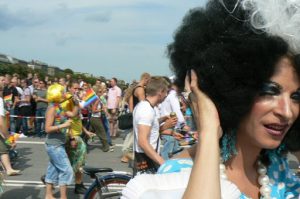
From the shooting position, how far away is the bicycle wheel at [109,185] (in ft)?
16.9

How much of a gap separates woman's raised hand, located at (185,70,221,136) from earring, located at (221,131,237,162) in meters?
0.20

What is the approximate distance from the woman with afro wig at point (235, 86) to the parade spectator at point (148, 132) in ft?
10.1

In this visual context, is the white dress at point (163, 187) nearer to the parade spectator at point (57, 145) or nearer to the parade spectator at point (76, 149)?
the parade spectator at point (57, 145)

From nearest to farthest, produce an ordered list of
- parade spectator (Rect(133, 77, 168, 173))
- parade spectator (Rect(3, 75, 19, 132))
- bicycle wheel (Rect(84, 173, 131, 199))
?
parade spectator (Rect(133, 77, 168, 173)) → bicycle wheel (Rect(84, 173, 131, 199)) → parade spectator (Rect(3, 75, 19, 132))

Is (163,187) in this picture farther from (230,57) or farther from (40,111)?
(40,111)

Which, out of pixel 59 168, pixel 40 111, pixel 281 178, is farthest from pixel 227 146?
pixel 40 111

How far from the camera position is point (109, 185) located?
5254 millimetres

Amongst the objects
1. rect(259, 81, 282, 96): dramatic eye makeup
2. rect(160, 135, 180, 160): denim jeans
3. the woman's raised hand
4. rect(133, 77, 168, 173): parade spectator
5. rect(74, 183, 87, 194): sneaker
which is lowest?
rect(74, 183, 87, 194): sneaker

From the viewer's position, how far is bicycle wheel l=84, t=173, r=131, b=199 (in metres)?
5.16

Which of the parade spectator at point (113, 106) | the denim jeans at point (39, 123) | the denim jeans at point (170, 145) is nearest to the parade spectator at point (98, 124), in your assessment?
the parade spectator at point (113, 106)

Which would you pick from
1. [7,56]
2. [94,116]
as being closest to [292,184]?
[94,116]

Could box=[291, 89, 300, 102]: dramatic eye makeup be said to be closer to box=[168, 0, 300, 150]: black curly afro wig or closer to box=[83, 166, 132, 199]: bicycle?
box=[168, 0, 300, 150]: black curly afro wig

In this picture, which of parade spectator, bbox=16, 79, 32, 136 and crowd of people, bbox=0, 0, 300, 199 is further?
parade spectator, bbox=16, 79, 32, 136

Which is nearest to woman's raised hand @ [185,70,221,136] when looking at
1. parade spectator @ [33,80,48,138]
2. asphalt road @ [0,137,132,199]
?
asphalt road @ [0,137,132,199]
